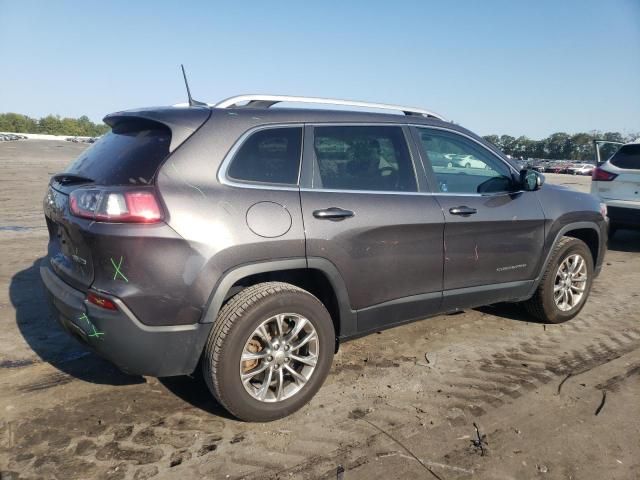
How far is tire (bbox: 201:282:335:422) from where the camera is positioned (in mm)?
2766

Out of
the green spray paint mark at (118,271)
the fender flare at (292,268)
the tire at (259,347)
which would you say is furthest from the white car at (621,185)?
the green spray paint mark at (118,271)

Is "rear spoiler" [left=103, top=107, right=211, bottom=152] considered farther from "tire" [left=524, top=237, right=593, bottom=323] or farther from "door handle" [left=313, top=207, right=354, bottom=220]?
"tire" [left=524, top=237, right=593, bottom=323]

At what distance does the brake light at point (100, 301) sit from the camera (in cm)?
259

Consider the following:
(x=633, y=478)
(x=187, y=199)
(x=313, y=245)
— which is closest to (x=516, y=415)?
(x=633, y=478)

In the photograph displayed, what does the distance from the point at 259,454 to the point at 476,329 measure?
8.43 ft

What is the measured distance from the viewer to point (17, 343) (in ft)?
13.1

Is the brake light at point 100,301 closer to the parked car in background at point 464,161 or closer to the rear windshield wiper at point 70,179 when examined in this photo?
the rear windshield wiper at point 70,179

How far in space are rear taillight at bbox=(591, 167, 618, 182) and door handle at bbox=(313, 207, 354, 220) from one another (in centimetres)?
668

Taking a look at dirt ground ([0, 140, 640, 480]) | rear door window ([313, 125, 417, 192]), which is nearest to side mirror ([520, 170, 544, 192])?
rear door window ([313, 125, 417, 192])

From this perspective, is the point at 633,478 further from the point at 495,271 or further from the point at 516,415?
the point at 495,271

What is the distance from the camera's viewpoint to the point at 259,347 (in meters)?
2.99

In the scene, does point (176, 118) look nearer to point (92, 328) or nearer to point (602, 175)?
point (92, 328)

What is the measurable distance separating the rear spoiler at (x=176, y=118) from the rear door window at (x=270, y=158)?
283 mm

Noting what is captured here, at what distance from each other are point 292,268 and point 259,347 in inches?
19.8
